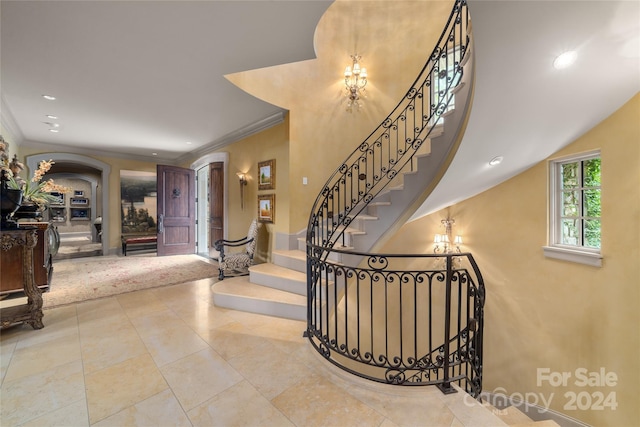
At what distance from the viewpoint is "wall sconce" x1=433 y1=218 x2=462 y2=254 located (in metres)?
4.29

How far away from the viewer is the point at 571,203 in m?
3.22

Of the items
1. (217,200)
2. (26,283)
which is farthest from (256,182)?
(26,283)

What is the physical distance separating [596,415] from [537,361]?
642 millimetres

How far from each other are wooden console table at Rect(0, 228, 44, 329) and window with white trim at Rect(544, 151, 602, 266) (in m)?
6.00

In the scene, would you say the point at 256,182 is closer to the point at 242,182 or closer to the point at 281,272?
Answer: the point at 242,182

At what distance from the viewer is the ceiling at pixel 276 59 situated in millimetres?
1720

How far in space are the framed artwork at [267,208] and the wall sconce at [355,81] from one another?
2.23 meters


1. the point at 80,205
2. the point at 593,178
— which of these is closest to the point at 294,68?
the point at 593,178

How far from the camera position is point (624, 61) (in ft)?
6.66

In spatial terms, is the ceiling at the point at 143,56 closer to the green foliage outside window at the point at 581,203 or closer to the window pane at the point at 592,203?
the green foliage outside window at the point at 581,203

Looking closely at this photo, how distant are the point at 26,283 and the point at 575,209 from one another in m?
6.32

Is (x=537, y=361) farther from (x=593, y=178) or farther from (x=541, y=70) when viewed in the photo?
(x=541, y=70)

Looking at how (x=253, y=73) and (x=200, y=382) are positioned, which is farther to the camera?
(x=253, y=73)

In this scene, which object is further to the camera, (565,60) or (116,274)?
(116,274)
